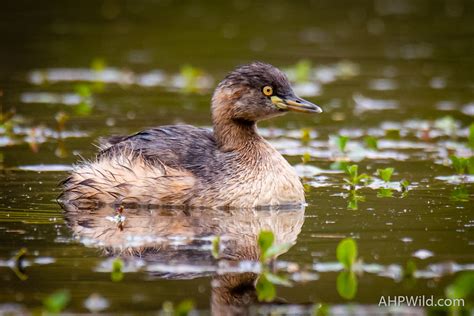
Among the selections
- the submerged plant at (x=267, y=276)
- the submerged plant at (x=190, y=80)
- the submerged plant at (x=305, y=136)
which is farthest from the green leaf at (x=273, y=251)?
the submerged plant at (x=190, y=80)

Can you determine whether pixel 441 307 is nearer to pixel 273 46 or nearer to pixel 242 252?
pixel 242 252

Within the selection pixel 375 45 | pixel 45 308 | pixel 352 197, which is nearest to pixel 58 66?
pixel 375 45

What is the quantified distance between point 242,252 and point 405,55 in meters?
13.7

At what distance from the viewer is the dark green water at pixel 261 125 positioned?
835cm

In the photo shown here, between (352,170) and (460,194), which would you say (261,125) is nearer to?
(352,170)

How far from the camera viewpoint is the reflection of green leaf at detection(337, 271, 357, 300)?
775 centimetres

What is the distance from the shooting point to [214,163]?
1124 cm

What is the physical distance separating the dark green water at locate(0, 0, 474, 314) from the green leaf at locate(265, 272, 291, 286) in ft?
0.38

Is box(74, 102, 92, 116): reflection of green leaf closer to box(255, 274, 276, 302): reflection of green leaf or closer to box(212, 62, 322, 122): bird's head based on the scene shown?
box(212, 62, 322, 122): bird's head

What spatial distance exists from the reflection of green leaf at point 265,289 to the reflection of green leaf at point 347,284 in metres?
0.50

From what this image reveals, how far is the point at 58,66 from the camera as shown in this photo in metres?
21.0

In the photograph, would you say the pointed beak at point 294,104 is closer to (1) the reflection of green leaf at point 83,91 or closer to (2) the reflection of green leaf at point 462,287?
(2) the reflection of green leaf at point 462,287

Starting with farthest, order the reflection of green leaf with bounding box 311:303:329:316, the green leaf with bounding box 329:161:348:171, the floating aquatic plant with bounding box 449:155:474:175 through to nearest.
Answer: the green leaf with bounding box 329:161:348:171
the floating aquatic plant with bounding box 449:155:474:175
the reflection of green leaf with bounding box 311:303:329:316

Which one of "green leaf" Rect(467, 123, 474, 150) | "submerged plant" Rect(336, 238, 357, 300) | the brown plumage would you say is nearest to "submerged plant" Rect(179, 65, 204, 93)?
"green leaf" Rect(467, 123, 474, 150)
